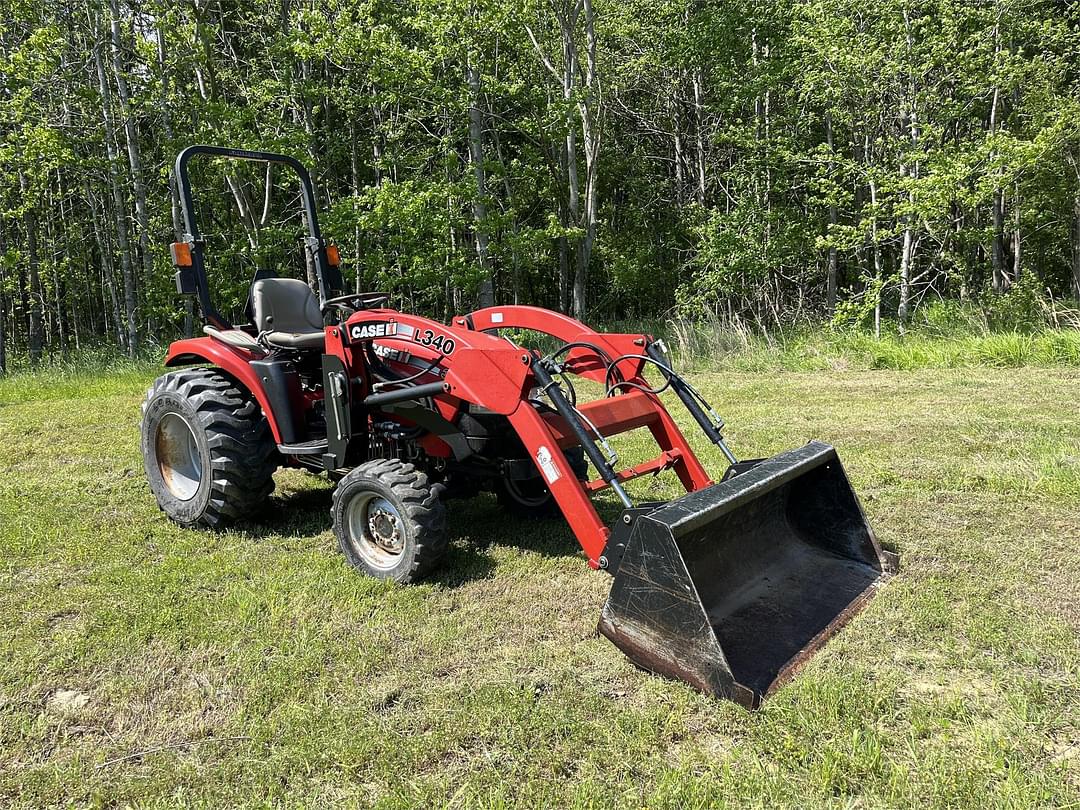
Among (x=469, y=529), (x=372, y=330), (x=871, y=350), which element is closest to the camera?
(x=372, y=330)

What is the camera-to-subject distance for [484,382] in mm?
3598

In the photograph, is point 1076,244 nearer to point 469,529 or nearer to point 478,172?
point 478,172

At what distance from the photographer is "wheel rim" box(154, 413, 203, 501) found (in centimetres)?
489

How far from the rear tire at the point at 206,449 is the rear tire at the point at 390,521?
863mm

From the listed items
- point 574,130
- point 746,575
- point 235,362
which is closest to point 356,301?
point 235,362

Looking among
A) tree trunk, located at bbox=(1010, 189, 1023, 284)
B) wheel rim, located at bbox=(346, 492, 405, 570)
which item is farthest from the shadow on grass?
tree trunk, located at bbox=(1010, 189, 1023, 284)

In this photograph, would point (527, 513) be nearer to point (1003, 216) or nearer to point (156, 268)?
point (156, 268)

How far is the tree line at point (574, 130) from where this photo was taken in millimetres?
12766

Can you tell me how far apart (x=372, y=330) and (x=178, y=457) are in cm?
185

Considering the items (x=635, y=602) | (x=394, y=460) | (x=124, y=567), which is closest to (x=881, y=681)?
(x=635, y=602)

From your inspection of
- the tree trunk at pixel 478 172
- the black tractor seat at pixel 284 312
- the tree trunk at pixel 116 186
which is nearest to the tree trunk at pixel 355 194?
the tree trunk at pixel 478 172

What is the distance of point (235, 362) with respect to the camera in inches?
181

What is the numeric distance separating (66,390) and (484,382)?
9731mm

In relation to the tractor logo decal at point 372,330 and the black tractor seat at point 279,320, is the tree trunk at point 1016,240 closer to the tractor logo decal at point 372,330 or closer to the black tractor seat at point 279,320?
the black tractor seat at point 279,320
